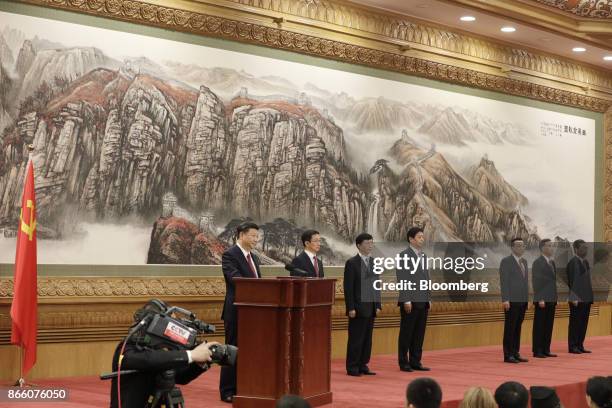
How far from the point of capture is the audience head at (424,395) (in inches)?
193

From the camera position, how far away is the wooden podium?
811cm

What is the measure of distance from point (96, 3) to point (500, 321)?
26.8 ft

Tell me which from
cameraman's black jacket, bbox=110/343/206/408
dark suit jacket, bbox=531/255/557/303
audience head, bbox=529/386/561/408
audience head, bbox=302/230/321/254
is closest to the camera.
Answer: cameraman's black jacket, bbox=110/343/206/408

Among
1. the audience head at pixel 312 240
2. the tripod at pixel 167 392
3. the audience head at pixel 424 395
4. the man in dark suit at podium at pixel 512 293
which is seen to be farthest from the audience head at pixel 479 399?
the man in dark suit at podium at pixel 512 293

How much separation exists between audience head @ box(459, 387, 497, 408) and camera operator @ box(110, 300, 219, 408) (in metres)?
1.36

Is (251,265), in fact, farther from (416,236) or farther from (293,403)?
(293,403)

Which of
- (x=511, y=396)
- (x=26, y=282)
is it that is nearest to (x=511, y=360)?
(x=26, y=282)

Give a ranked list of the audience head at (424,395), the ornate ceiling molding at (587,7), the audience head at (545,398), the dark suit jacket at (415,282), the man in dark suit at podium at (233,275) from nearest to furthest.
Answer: the audience head at (424,395) < the audience head at (545,398) < the man in dark suit at podium at (233,275) < the dark suit jacket at (415,282) < the ornate ceiling molding at (587,7)

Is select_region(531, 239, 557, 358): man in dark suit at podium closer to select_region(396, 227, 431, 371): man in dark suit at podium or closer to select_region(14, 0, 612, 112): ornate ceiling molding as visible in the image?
select_region(396, 227, 431, 371): man in dark suit at podium

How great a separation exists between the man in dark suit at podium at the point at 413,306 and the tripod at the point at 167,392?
22.9 feet

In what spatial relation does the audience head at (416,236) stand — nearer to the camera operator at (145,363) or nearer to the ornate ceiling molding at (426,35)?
the ornate ceiling molding at (426,35)

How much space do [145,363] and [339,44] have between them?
28.7 feet

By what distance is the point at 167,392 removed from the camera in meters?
4.79

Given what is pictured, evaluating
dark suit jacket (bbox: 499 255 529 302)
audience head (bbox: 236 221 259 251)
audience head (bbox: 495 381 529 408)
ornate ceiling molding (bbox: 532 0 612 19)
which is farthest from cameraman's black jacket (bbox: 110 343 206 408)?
ornate ceiling molding (bbox: 532 0 612 19)
